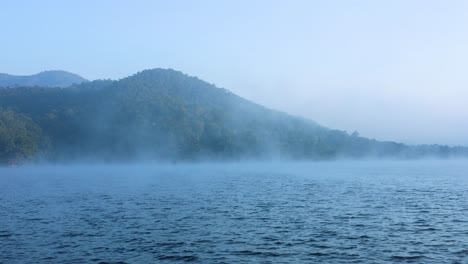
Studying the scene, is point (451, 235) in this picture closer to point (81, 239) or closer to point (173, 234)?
point (173, 234)

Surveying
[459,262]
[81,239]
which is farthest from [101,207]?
[459,262]

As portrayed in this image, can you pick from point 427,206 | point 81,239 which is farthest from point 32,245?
point 427,206

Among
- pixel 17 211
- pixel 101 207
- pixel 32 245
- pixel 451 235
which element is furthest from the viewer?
pixel 101 207

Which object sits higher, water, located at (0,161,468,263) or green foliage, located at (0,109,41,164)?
green foliage, located at (0,109,41,164)

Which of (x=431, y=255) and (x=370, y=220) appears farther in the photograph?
(x=370, y=220)

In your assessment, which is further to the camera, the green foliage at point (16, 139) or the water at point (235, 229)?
the green foliage at point (16, 139)

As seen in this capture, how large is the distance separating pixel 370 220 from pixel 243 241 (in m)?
14.9

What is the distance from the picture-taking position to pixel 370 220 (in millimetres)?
44000

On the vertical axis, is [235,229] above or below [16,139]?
below

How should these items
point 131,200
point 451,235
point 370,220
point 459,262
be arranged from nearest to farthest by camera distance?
1. point 459,262
2. point 451,235
3. point 370,220
4. point 131,200

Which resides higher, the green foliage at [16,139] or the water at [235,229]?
the green foliage at [16,139]

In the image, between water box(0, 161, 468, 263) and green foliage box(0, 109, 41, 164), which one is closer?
water box(0, 161, 468, 263)

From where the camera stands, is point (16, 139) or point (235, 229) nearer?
point (235, 229)

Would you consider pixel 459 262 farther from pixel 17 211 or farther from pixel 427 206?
pixel 17 211
